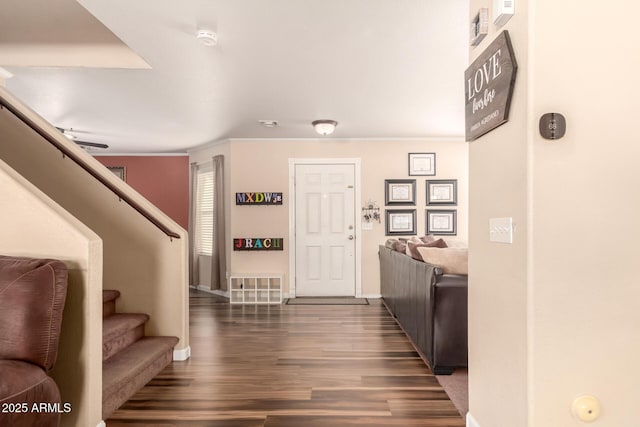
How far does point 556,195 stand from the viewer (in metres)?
1.47

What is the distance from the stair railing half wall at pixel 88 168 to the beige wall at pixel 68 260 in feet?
3.72

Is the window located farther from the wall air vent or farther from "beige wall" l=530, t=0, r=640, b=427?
"beige wall" l=530, t=0, r=640, b=427

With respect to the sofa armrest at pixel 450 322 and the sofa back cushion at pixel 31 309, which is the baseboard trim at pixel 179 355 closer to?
the sofa back cushion at pixel 31 309

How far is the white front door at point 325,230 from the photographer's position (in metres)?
5.93

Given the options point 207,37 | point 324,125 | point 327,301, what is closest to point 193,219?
point 327,301

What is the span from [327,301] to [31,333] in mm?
4196

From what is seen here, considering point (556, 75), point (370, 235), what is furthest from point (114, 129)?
point (556, 75)

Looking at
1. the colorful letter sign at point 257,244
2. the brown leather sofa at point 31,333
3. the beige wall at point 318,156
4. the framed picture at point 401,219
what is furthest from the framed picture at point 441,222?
the brown leather sofa at point 31,333

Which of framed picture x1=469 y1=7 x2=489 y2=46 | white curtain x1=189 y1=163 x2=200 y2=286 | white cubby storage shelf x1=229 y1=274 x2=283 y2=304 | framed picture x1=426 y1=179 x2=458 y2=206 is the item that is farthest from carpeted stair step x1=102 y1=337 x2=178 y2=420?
framed picture x1=426 y1=179 x2=458 y2=206

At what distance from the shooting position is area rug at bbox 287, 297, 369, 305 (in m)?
5.45

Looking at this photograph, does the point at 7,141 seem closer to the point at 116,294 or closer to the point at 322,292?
the point at 116,294

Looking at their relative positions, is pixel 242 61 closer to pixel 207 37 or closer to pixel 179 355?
pixel 207 37

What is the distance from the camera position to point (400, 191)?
19.4 feet

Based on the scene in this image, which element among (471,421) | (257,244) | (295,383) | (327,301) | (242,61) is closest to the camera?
(471,421)
